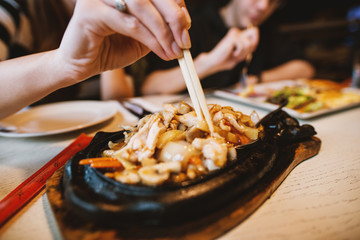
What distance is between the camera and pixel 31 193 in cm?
95

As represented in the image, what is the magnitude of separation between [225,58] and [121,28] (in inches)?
82.4

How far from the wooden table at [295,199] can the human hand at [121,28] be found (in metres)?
0.67

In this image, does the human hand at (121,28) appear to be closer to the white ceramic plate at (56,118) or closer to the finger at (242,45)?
the white ceramic plate at (56,118)

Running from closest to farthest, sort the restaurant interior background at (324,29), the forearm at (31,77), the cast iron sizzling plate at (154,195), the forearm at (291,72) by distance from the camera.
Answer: the cast iron sizzling plate at (154,195)
the forearm at (31,77)
the forearm at (291,72)
the restaurant interior background at (324,29)

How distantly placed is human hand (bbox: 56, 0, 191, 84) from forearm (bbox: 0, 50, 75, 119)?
7 cm

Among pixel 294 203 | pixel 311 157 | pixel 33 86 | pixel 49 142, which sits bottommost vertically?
pixel 311 157

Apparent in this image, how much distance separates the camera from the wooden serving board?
0.71m

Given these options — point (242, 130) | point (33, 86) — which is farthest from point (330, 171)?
point (33, 86)

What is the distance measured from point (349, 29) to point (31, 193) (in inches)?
303

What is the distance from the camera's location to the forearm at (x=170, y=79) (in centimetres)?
310

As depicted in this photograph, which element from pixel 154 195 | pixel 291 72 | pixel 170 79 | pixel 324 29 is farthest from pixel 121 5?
pixel 324 29

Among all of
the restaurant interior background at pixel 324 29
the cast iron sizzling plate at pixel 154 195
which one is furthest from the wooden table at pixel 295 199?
the restaurant interior background at pixel 324 29

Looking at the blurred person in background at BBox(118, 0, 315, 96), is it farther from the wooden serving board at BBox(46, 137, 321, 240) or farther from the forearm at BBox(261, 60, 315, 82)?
the wooden serving board at BBox(46, 137, 321, 240)

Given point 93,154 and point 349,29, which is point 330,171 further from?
point 349,29
